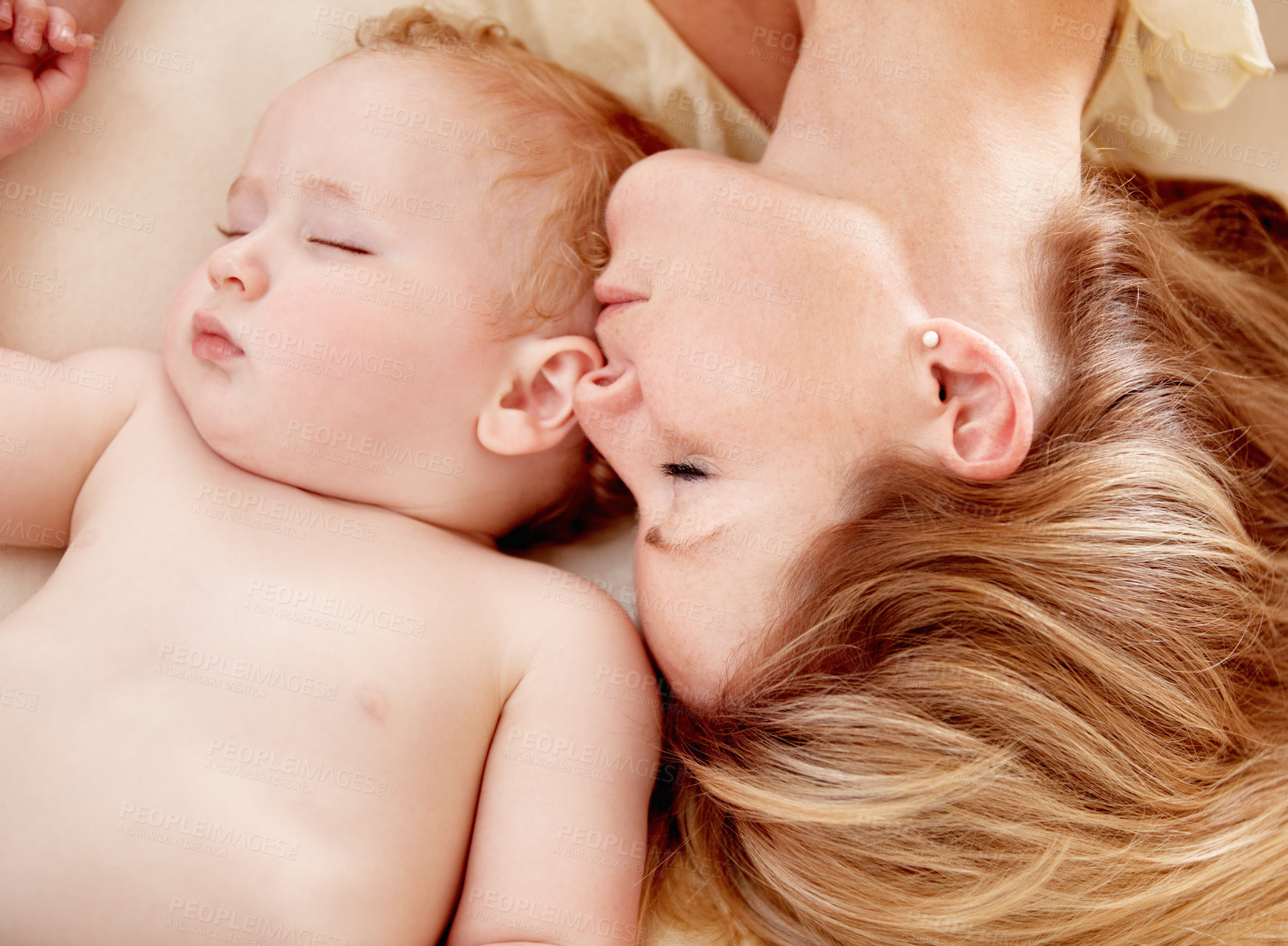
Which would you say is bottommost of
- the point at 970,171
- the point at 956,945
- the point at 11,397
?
the point at 956,945

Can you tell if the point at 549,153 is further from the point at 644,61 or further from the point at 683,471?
the point at 683,471

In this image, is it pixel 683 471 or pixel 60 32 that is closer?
pixel 683 471

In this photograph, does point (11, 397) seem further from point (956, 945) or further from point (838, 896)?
point (956, 945)

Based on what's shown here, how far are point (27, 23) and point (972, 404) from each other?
1475mm

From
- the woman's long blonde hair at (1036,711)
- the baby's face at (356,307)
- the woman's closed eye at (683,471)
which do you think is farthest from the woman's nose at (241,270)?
the woman's long blonde hair at (1036,711)

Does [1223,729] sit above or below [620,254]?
below

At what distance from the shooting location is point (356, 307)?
1.35 meters

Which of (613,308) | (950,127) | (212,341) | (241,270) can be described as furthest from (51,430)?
(950,127)

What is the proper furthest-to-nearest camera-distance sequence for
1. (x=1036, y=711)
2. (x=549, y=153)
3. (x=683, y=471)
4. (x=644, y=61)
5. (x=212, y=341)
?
(x=644, y=61), (x=549, y=153), (x=212, y=341), (x=683, y=471), (x=1036, y=711)

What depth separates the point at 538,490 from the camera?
156 centimetres

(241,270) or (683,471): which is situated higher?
(241,270)

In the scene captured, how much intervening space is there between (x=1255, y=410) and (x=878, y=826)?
0.87 metres

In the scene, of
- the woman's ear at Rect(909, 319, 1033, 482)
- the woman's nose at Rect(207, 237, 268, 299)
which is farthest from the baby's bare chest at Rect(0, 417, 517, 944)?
the woman's ear at Rect(909, 319, 1033, 482)

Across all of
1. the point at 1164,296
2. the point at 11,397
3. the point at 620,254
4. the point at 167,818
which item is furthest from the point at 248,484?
the point at 1164,296
